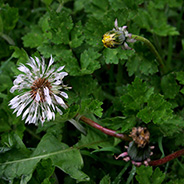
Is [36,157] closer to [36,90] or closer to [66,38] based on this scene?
[36,90]

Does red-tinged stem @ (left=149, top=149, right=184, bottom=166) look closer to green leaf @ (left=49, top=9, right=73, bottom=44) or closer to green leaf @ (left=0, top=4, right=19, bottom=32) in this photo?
green leaf @ (left=49, top=9, right=73, bottom=44)

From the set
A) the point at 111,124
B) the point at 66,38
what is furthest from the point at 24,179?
the point at 66,38

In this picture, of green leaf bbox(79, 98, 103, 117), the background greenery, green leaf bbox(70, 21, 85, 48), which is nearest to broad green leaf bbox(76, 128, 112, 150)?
the background greenery

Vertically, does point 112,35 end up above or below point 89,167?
above

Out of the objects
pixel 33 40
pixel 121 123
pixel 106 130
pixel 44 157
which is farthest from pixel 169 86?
pixel 33 40

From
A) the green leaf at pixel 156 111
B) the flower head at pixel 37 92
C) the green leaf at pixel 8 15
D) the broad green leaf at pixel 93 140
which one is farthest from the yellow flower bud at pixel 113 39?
the green leaf at pixel 8 15

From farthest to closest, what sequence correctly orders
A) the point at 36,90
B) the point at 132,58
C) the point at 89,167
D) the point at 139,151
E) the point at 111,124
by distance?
1. the point at 132,58
2. the point at 89,167
3. the point at 111,124
4. the point at 139,151
5. the point at 36,90

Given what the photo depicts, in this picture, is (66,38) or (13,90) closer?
(13,90)
